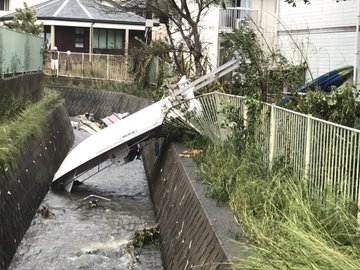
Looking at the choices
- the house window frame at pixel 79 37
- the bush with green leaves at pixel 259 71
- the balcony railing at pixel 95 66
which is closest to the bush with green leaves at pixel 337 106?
the bush with green leaves at pixel 259 71

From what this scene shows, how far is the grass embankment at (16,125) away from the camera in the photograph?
1006 cm

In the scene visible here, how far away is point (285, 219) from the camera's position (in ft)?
18.2

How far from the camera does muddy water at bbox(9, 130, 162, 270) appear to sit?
29.9 feet

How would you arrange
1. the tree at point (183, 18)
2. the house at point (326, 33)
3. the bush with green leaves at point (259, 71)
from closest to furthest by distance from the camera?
the bush with green leaves at point (259, 71)
the house at point (326, 33)
the tree at point (183, 18)

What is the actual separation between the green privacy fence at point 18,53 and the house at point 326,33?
25.6 ft

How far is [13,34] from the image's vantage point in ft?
52.0

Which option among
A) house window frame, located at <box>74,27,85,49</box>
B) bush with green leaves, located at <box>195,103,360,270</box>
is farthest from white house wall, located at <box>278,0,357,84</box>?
house window frame, located at <box>74,27,85,49</box>

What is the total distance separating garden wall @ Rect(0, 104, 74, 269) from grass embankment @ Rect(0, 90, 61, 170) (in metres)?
0.19

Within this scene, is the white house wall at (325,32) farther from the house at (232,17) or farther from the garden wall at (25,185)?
the garden wall at (25,185)

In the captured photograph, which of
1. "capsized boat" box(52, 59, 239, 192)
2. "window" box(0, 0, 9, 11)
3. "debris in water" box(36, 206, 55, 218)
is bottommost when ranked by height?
"debris in water" box(36, 206, 55, 218)

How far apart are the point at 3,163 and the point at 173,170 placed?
3375 millimetres

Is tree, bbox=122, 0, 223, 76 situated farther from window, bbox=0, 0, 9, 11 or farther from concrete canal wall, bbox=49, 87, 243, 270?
window, bbox=0, 0, 9, 11

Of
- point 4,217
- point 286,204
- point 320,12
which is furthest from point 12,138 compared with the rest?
point 320,12

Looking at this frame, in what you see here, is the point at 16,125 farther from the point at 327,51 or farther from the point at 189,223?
the point at 327,51
